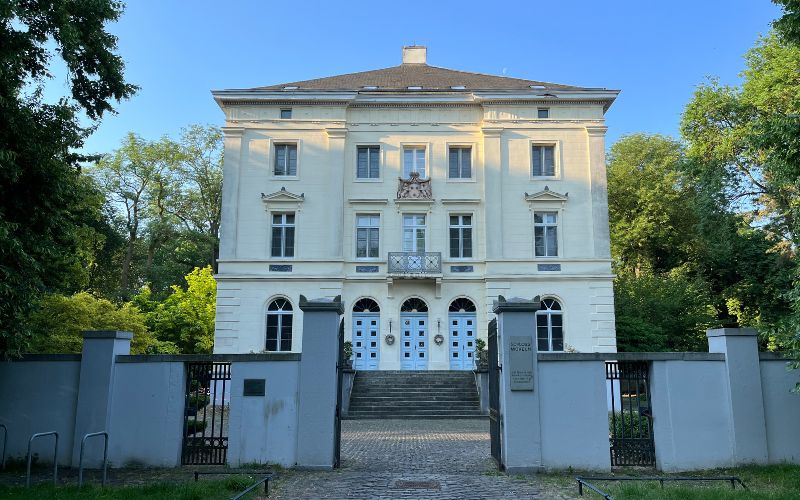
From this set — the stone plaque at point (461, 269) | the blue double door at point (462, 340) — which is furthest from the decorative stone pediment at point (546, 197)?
the blue double door at point (462, 340)

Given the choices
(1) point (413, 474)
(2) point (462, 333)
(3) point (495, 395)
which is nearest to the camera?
(1) point (413, 474)

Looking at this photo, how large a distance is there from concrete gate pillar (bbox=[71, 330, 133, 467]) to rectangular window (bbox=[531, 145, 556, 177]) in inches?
837

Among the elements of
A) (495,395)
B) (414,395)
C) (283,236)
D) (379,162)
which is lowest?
(414,395)

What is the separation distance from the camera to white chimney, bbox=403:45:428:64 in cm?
3544

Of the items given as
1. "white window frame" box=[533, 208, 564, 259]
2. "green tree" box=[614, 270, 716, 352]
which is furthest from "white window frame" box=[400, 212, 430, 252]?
"green tree" box=[614, 270, 716, 352]

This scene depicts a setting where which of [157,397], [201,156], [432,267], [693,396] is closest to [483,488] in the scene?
[693,396]

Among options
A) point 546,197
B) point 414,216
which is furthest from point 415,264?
point 546,197

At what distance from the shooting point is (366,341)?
2762 centimetres

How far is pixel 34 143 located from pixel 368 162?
19.4 m

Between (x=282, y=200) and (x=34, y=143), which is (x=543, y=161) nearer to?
(x=282, y=200)

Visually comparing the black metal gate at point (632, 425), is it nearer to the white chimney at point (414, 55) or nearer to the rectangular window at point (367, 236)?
the rectangular window at point (367, 236)

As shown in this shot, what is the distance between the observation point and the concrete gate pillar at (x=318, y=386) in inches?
424

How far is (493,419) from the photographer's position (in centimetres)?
1164

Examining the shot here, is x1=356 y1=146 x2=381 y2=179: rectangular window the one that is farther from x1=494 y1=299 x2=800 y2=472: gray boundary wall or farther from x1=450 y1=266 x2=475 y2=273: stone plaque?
x1=494 y1=299 x2=800 y2=472: gray boundary wall
